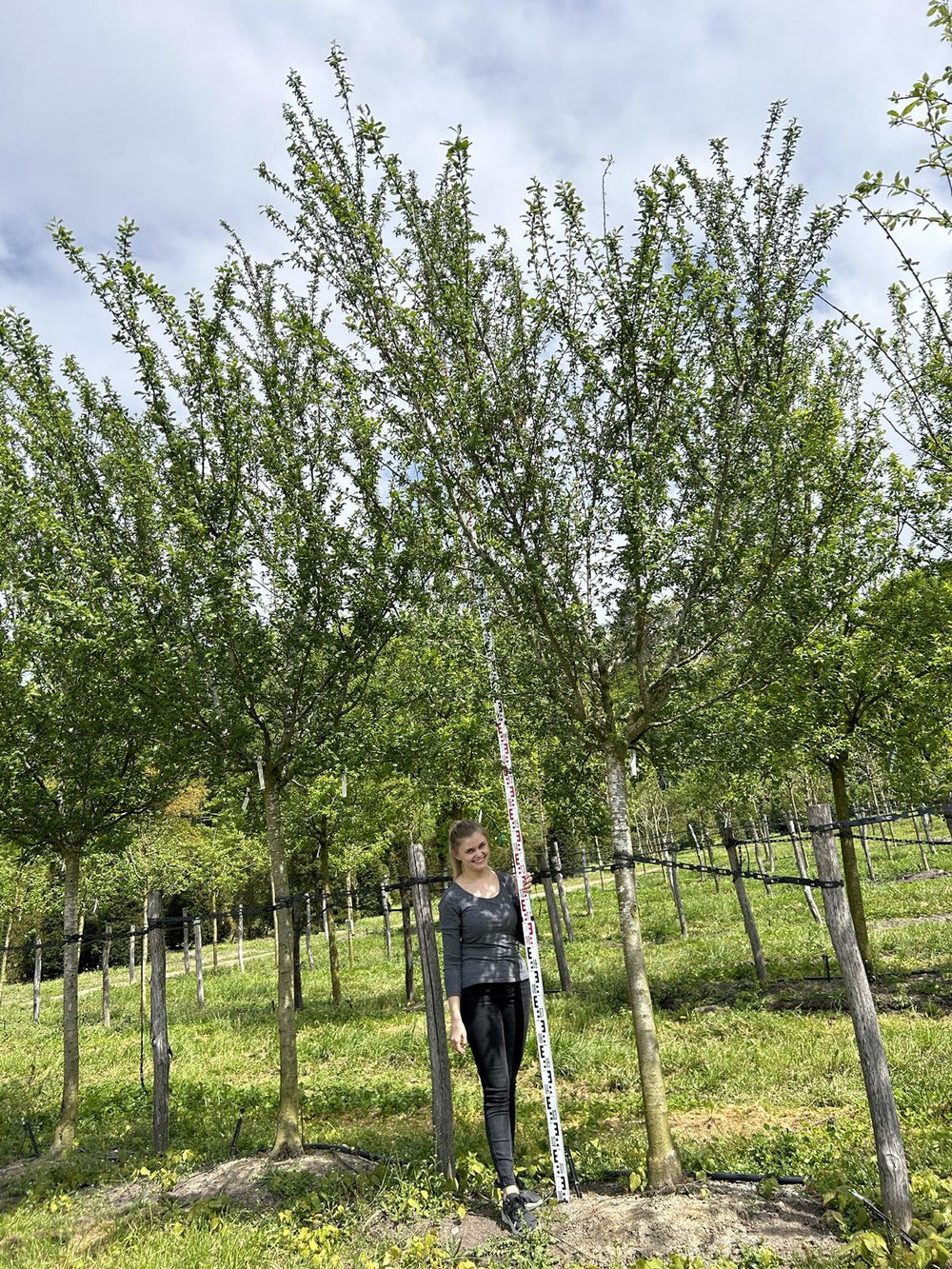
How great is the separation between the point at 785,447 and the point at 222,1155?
28.4 ft

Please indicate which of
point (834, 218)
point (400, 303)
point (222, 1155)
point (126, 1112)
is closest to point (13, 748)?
point (222, 1155)

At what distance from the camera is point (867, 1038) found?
4.36 meters

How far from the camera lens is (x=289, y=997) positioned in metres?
7.44

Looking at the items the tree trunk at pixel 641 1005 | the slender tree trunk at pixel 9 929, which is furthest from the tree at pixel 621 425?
the slender tree trunk at pixel 9 929

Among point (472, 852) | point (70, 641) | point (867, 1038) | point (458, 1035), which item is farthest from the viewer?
point (70, 641)

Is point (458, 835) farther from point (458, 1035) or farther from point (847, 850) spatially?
point (847, 850)

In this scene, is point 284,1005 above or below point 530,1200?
above

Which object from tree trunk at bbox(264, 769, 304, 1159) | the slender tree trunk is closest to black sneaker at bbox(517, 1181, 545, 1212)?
tree trunk at bbox(264, 769, 304, 1159)

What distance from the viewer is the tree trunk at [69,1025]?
8695mm

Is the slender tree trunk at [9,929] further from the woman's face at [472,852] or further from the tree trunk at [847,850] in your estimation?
the tree trunk at [847,850]

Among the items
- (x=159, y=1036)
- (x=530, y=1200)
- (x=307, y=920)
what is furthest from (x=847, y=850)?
(x=159, y=1036)

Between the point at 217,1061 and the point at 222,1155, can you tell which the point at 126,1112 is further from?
the point at 222,1155

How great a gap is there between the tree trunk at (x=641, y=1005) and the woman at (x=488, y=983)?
3.05 feet

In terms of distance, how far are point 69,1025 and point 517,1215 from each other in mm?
6882
